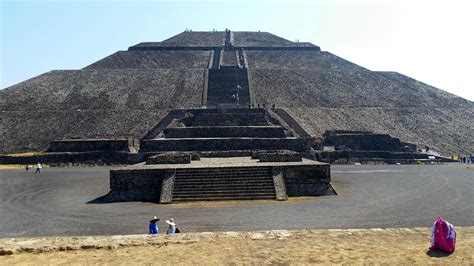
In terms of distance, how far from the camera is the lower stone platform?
562 inches

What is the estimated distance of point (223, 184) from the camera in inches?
584

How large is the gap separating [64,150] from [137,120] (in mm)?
8504

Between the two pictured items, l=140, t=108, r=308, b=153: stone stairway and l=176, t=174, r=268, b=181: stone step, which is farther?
l=140, t=108, r=308, b=153: stone stairway

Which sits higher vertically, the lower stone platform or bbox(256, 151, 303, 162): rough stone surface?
bbox(256, 151, 303, 162): rough stone surface

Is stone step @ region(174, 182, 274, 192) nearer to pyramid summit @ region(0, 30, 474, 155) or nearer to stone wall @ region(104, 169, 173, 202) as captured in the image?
stone wall @ region(104, 169, 173, 202)

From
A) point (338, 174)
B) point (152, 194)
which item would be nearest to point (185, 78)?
point (338, 174)

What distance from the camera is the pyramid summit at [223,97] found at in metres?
33.9

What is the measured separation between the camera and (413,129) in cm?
3516

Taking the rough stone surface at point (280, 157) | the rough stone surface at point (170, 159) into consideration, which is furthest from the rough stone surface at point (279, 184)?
the rough stone surface at point (170, 159)

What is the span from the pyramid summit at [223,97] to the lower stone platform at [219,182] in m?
16.2

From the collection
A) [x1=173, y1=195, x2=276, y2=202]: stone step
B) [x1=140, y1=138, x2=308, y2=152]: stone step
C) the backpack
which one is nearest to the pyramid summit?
[x1=140, y1=138, x2=308, y2=152]: stone step

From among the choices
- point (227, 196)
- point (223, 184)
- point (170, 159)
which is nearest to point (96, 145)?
point (170, 159)

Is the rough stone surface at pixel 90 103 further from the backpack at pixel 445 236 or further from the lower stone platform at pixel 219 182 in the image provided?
the backpack at pixel 445 236

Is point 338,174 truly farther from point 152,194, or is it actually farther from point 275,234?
point 275,234
